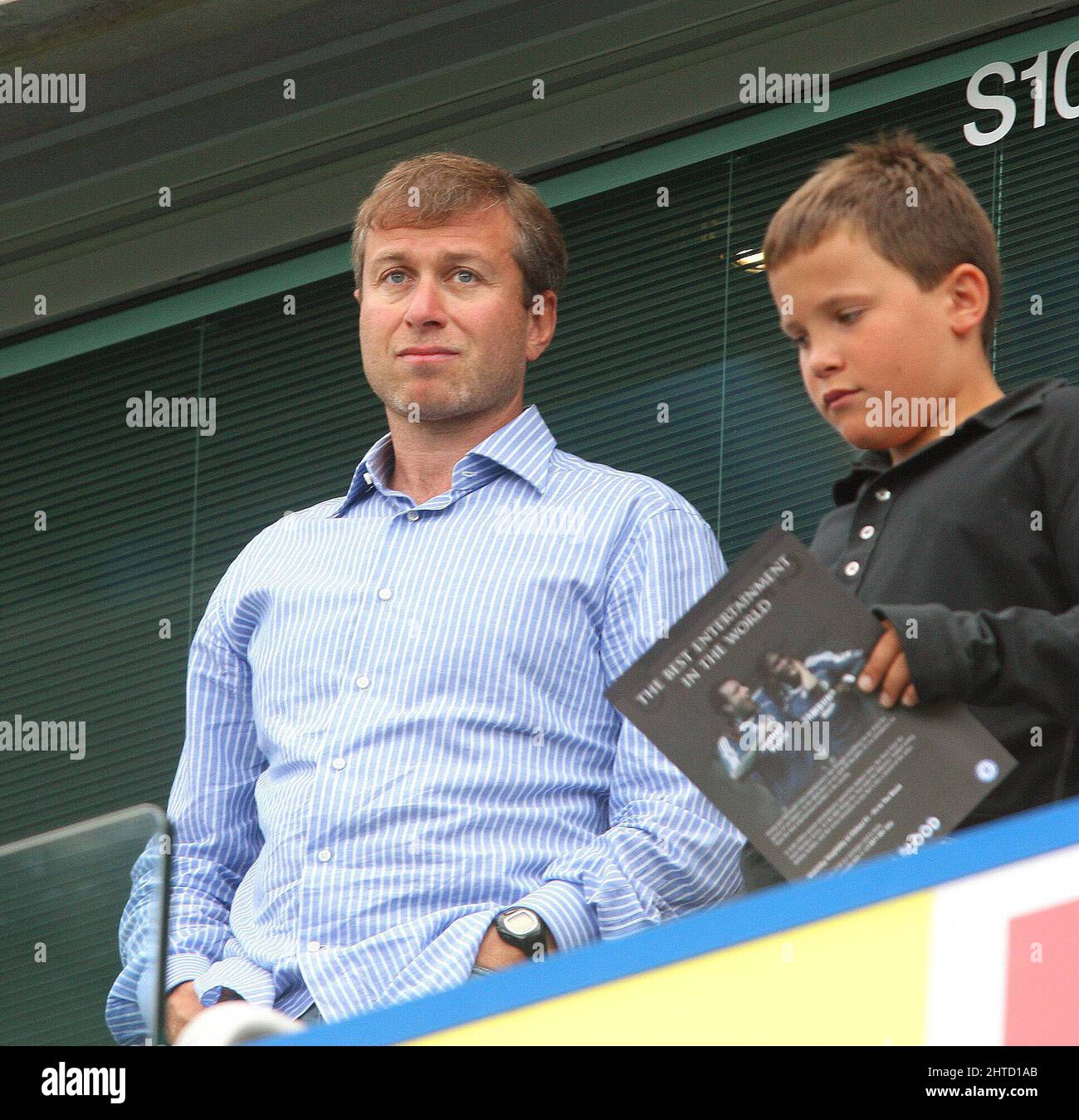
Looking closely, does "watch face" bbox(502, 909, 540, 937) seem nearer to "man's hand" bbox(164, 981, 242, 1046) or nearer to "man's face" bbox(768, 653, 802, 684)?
"man's hand" bbox(164, 981, 242, 1046)

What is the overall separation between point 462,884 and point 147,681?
2178mm

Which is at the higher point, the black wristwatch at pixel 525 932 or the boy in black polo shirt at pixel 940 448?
the boy in black polo shirt at pixel 940 448

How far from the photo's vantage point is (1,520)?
15.6ft

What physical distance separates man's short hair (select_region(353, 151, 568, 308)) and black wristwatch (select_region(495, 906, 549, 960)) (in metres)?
1.10

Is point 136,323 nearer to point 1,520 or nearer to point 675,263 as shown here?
point 1,520

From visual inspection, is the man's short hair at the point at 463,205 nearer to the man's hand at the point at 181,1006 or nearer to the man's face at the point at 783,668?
the man's hand at the point at 181,1006

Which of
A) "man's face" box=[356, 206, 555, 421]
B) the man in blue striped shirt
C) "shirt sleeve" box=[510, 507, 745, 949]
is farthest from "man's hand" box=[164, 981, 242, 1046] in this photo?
"man's face" box=[356, 206, 555, 421]

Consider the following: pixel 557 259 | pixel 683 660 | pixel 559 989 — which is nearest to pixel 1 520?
pixel 557 259

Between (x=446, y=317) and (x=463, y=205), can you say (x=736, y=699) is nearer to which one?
(x=446, y=317)

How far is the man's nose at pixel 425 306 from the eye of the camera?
2941mm

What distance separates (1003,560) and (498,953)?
81 cm

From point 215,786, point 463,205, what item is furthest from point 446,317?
point 215,786

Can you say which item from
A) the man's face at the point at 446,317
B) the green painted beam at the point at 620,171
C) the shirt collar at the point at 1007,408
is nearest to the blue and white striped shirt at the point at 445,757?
the man's face at the point at 446,317

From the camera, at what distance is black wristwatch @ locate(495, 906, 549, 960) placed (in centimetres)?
241
